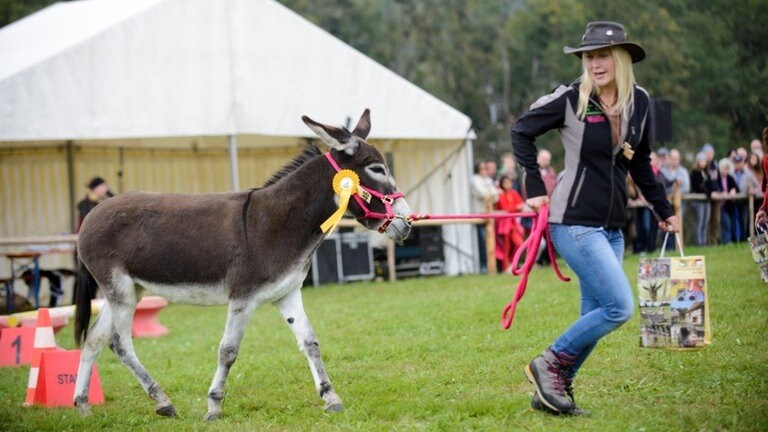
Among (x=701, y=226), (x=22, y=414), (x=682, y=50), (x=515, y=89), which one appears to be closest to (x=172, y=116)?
(x=22, y=414)

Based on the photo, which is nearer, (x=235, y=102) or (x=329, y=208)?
(x=329, y=208)

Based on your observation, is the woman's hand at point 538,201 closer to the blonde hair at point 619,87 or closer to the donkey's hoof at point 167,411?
the blonde hair at point 619,87

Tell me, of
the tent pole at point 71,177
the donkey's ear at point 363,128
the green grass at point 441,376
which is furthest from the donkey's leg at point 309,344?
the tent pole at point 71,177

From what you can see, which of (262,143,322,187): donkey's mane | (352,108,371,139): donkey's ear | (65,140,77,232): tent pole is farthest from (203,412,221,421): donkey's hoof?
(65,140,77,232): tent pole

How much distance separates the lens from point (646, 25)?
111ft

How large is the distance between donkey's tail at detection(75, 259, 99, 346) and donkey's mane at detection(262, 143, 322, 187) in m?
1.70

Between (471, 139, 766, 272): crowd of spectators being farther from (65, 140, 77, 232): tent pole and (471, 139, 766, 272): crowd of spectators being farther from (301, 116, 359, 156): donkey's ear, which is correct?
(301, 116, 359, 156): donkey's ear

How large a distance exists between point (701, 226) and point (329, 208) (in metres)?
16.9

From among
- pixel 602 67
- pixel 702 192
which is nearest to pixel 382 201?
pixel 602 67

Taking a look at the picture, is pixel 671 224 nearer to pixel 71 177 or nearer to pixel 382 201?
pixel 382 201

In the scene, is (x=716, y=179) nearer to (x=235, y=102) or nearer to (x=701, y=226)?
(x=701, y=226)

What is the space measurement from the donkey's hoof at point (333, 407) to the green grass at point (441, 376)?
0.39ft

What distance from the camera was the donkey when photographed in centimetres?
699

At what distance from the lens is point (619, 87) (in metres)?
5.95
